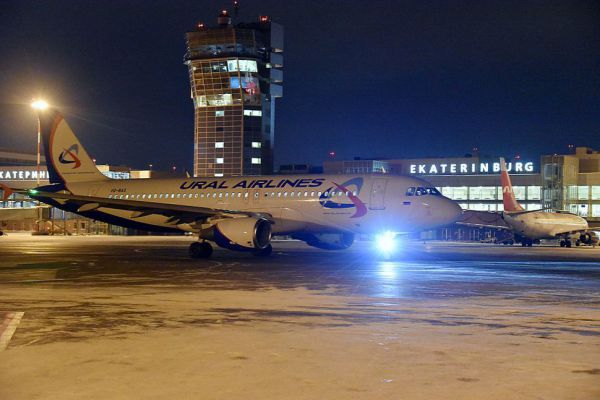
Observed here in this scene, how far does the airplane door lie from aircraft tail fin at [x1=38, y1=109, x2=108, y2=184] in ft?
62.8

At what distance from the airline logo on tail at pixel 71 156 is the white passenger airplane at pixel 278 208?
155 inches

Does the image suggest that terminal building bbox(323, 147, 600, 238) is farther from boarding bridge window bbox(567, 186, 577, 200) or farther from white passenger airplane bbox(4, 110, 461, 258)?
white passenger airplane bbox(4, 110, 461, 258)

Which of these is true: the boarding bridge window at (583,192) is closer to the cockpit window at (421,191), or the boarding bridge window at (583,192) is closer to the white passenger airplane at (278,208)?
the white passenger airplane at (278,208)

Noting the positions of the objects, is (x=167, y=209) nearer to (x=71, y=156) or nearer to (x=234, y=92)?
(x=71, y=156)

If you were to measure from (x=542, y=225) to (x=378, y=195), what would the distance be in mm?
26281

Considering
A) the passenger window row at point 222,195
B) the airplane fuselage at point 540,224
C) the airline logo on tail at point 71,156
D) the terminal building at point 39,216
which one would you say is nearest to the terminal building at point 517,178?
the airplane fuselage at point 540,224

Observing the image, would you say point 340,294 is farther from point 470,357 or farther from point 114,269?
point 114,269

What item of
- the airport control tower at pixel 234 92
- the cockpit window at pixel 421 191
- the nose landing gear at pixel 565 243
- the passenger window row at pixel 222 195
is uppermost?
the airport control tower at pixel 234 92

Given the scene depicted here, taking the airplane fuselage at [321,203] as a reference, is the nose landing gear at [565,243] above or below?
below

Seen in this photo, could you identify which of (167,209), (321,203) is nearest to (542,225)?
(321,203)

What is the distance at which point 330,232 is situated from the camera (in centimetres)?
3600

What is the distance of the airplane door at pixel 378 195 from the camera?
112ft

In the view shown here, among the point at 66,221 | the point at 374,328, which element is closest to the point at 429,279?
the point at 374,328

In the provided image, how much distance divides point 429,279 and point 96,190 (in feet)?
88.7
